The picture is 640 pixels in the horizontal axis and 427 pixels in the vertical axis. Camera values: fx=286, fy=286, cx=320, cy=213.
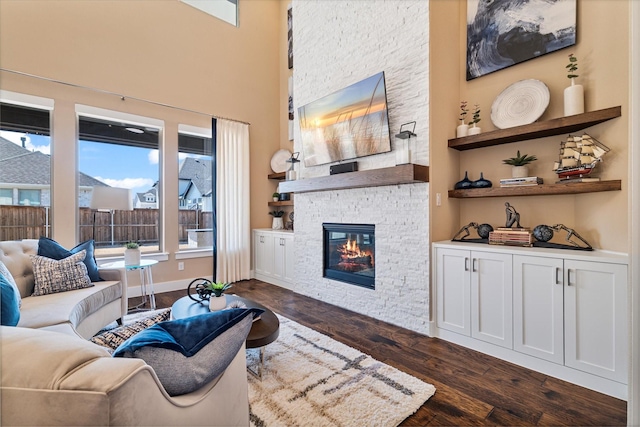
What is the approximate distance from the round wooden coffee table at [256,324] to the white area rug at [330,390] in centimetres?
21

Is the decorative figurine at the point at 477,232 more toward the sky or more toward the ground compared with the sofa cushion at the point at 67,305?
more toward the sky

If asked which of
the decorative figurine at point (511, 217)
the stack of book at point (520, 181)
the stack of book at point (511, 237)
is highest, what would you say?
the stack of book at point (520, 181)

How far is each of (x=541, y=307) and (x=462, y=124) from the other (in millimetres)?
1854

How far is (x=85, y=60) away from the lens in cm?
358

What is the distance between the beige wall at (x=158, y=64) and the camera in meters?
3.32

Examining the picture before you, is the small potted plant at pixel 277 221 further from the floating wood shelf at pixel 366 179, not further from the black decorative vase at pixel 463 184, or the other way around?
the black decorative vase at pixel 463 184

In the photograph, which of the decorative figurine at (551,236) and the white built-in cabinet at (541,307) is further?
the decorative figurine at (551,236)

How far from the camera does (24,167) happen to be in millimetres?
3348

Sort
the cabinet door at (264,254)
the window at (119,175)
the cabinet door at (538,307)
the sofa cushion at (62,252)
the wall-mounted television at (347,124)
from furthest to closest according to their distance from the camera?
the cabinet door at (264,254), the window at (119,175), the wall-mounted television at (347,124), the sofa cushion at (62,252), the cabinet door at (538,307)

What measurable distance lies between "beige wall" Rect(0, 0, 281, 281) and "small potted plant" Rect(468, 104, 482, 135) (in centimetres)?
346

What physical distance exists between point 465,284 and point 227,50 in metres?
4.94

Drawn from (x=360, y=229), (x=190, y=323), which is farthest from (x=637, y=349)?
(x=360, y=229)

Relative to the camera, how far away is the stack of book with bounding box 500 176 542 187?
8.16 ft

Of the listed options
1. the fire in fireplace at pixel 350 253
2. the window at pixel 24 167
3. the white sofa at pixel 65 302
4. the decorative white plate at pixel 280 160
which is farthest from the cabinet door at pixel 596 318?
the window at pixel 24 167
